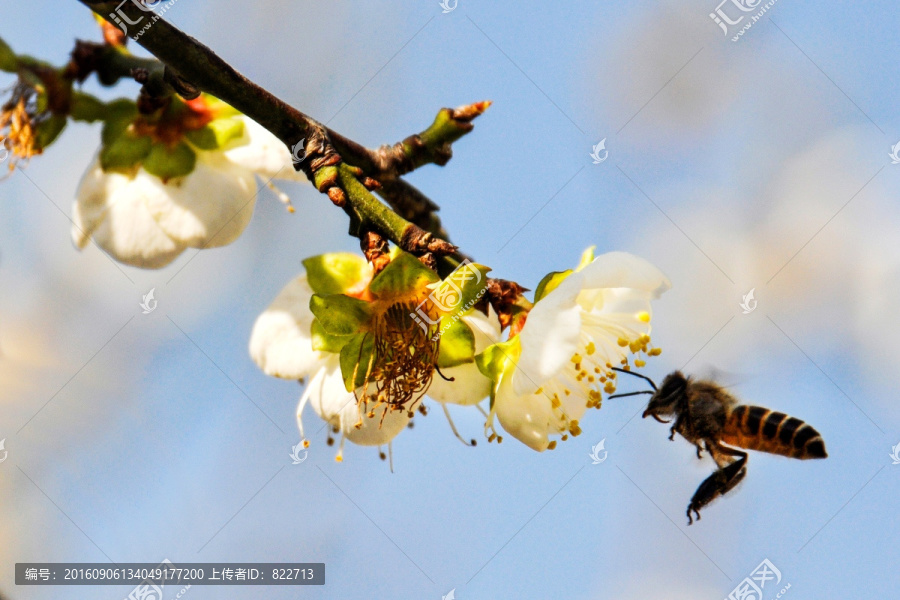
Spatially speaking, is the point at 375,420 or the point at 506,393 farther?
the point at 375,420

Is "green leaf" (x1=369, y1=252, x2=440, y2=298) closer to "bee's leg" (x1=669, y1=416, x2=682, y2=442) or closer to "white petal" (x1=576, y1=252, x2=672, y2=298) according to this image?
"white petal" (x1=576, y1=252, x2=672, y2=298)

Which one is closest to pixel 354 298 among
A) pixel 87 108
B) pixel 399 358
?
pixel 399 358

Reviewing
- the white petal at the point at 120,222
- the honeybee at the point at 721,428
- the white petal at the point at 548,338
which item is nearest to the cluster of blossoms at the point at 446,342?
the white petal at the point at 548,338

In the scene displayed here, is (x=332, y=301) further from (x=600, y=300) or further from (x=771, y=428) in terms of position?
(x=771, y=428)

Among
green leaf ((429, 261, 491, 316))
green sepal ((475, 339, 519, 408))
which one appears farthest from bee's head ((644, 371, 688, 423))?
green leaf ((429, 261, 491, 316))

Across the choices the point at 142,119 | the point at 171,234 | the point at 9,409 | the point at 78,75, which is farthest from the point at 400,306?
the point at 9,409

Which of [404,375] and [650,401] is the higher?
[650,401]
